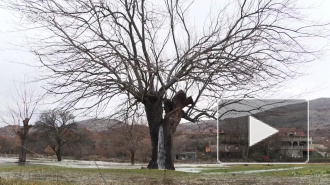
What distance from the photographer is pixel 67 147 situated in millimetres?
55656

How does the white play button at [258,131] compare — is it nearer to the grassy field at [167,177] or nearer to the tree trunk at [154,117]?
the grassy field at [167,177]

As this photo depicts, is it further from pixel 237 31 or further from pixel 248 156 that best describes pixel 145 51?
pixel 248 156

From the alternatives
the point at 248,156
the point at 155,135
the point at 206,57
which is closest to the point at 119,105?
the point at 155,135

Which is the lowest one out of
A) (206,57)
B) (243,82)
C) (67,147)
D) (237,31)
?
(67,147)

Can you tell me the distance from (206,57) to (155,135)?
4813 millimetres

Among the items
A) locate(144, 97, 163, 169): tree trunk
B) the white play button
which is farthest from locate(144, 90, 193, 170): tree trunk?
the white play button

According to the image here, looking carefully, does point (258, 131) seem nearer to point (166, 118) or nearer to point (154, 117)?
point (166, 118)

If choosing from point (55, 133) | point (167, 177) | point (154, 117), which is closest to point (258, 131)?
point (167, 177)

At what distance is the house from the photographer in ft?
19.7

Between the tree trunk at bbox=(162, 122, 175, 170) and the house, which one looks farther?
the tree trunk at bbox=(162, 122, 175, 170)

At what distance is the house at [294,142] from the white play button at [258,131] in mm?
169

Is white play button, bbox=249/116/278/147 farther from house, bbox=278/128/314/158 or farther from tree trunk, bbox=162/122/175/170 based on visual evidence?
tree trunk, bbox=162/122/175/170
